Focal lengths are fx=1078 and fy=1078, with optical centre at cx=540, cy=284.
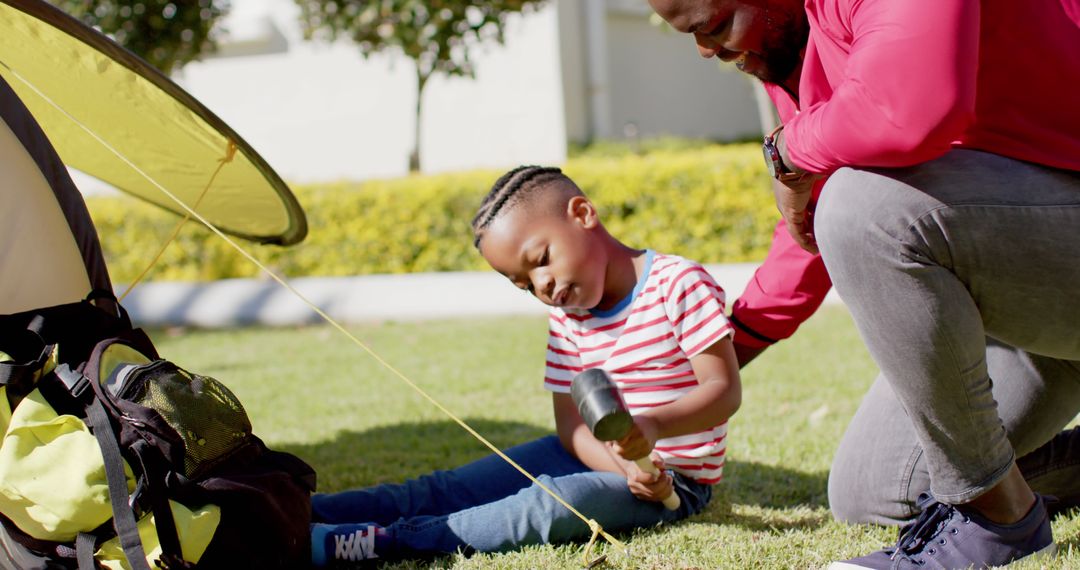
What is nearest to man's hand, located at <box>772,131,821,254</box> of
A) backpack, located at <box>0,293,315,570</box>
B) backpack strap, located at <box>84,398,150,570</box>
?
backpack, located at <box>0,293,315,570</box>

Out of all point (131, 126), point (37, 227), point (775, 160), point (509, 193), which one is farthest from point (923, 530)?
point (131, 126)

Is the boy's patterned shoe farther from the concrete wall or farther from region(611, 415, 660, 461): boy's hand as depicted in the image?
the concrete wall

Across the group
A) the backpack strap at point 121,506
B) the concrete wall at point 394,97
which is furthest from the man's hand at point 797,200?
the concrete wall at point 394,97

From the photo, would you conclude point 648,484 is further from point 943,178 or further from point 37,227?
point 37,227

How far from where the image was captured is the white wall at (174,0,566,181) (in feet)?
43.5

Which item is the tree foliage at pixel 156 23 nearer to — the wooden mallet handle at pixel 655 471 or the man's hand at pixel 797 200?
the wooden mallet handle at pixel 655 471

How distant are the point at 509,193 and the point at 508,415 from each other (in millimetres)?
1743

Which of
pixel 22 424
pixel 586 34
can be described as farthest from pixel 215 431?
pixel 586 34

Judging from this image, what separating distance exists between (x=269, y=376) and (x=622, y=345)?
3162mm

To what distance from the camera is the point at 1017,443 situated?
2.35 m

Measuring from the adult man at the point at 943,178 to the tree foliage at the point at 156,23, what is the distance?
5.96 meters

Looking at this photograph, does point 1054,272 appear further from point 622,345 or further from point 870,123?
point 622,345

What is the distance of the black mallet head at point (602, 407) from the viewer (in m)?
1.92

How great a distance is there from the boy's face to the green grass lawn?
577 millimetres
